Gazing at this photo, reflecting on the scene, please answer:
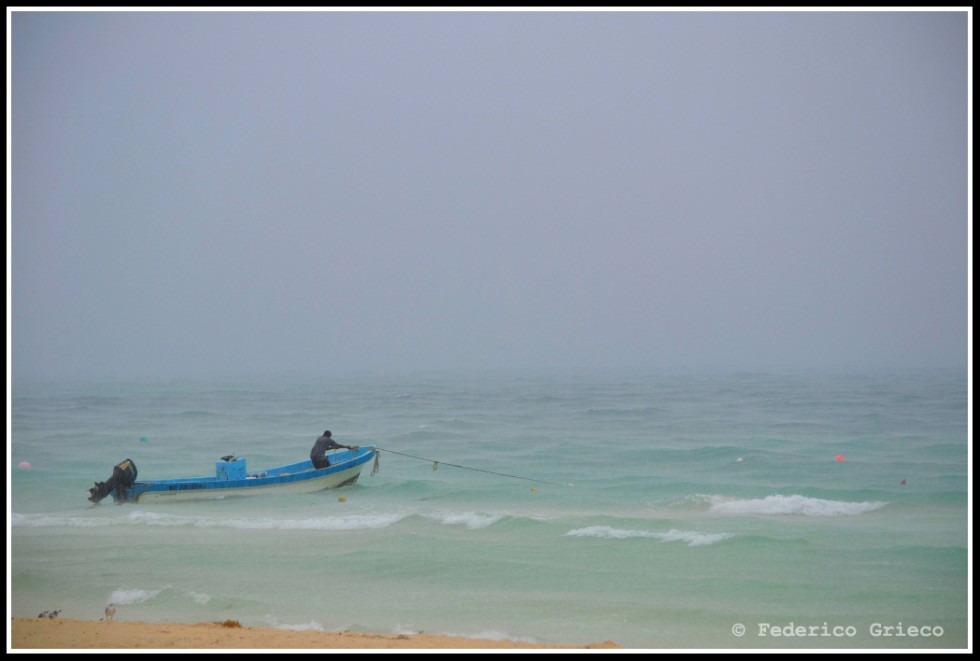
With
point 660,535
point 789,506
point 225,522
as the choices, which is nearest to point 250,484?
point 225,522

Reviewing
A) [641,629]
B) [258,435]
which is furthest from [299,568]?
[258,435]

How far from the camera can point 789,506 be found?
16.1m

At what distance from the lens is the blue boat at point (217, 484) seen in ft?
53.0

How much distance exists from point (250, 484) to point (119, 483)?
2.35 m

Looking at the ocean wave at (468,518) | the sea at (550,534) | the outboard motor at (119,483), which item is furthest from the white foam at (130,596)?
the outboard motor at (119,483)

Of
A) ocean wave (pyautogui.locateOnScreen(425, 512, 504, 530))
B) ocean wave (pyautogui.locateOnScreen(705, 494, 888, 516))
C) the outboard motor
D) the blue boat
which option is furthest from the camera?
the blue boat

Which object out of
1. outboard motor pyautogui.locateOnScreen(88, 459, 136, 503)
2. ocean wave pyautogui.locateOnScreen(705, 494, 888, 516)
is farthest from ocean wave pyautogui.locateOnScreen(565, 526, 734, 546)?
outboard motor pyautogui.locateOnScreen(88, 459, 136, 503)

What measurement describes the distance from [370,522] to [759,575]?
21.1ft

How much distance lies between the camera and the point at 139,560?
1193 centimetres

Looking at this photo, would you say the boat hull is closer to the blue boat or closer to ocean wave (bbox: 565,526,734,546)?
the blue boat

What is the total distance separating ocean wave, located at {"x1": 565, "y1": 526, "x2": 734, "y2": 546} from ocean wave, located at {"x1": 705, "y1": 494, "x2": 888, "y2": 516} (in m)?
2.17

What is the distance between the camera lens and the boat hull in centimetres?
1620

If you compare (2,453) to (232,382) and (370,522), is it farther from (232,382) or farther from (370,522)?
(232,382)

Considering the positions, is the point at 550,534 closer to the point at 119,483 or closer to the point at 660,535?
the point at 660,535
